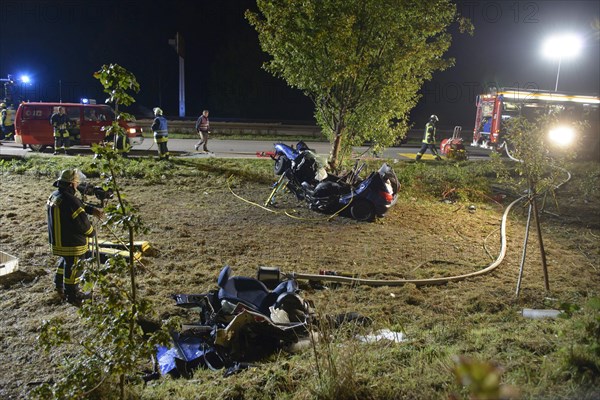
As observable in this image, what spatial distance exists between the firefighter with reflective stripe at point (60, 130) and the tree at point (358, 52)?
7751 millimetres

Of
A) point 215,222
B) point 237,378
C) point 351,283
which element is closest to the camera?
point 237,378

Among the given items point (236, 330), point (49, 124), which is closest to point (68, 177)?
point (236, 330)

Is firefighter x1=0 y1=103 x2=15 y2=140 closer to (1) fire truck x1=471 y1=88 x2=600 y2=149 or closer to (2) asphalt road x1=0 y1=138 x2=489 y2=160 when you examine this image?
(2) asphalt road x1=0 y1=138 x2=489 y2=160

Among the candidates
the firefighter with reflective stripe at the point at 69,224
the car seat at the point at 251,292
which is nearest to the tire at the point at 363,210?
the car seat at the point at 251,292

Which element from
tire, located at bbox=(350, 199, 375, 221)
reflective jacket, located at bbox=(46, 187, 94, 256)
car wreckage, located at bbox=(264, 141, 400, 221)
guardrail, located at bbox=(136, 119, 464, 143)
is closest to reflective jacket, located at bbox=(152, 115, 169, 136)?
car wreckage, located at bbox=(264, 141, 400, 221)

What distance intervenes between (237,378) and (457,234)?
641 cm

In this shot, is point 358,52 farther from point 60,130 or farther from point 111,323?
point 60,130

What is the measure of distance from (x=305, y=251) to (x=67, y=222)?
352 centimetres

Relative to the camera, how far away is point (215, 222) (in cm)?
944

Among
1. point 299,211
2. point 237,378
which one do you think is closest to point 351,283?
point 237,378

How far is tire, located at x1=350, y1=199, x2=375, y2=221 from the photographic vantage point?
389 inches

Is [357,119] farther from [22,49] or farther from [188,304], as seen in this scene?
[22,49]

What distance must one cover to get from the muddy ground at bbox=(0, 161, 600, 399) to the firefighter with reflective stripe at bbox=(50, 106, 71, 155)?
3.77m

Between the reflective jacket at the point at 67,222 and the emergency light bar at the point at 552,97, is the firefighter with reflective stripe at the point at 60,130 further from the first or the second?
the emergency light bar at the point at 552,97
